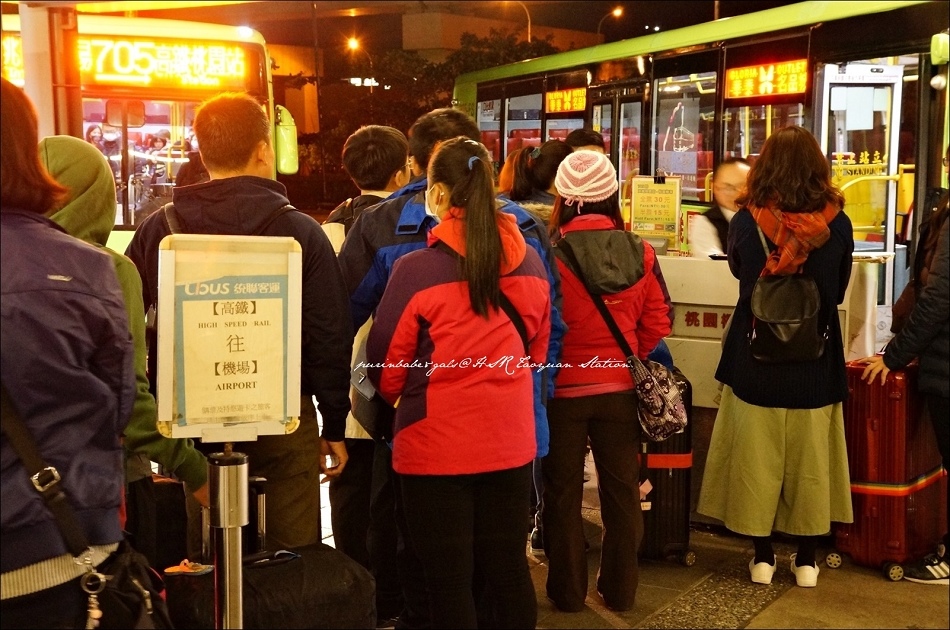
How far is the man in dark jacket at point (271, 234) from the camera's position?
3416mm

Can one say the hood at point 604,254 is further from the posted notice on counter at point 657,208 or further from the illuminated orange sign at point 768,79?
the illuminated orange sign at point 768,79

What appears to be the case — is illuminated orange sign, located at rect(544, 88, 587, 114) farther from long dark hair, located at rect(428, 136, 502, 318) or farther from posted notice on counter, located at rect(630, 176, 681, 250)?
long dark hair, located at rect(428, 136, 502, 318)

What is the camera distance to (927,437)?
4.82 m

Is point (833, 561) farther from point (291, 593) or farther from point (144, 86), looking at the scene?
point (144, 86)

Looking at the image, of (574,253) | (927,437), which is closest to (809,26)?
(927,437)

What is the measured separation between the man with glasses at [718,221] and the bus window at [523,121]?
8685 mm

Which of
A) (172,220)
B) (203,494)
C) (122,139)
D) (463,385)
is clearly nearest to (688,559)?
(463,385)

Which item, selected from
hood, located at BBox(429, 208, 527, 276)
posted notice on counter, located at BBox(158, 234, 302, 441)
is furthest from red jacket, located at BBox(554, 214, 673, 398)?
posted notice on counter, located at BBox(158, 234, 302, 441)

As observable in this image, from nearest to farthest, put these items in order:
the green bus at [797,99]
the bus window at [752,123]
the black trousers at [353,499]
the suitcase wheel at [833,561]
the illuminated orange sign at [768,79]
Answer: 1. the black trousers at [353,499]
2. the suitcase wheel at [833,561]
3. the green bus at [797,99]
4. the illuminated orange sign at [768,79]
5. the bus window at [752,123]

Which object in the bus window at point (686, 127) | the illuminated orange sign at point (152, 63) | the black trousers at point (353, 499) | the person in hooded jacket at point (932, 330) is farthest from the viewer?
the bus window at point (686, 127)

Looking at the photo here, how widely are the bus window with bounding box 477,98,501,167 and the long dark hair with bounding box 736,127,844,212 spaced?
11293mm

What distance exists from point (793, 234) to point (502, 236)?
1.63 meters

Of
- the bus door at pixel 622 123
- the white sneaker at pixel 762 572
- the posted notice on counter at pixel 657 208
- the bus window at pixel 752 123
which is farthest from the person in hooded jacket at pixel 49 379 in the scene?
the bus door at pixel 622 123

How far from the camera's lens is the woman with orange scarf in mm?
4379
